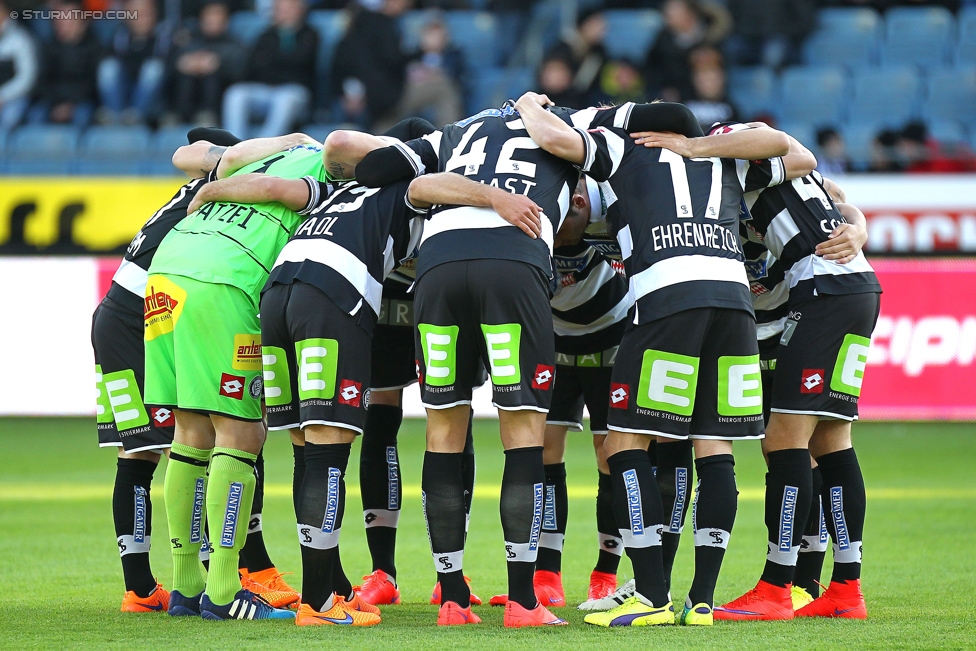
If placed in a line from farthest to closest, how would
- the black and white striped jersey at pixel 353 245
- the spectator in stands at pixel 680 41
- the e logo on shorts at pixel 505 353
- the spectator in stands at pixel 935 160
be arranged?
1. the spectator in stands at pixel 680 41
2. the spectator in stands at pixel 935 160
3. the black and white striped jersey at pixel 353 245
4. the e logo on shorts at pixel 505 353

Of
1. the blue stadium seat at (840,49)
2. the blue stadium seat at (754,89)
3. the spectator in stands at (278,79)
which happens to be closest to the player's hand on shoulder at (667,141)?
the spectator in stands at (278,79)

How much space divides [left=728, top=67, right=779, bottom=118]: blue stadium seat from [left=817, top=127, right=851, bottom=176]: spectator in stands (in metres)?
1.61

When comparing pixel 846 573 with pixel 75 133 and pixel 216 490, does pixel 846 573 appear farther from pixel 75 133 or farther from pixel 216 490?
pixel 75 133

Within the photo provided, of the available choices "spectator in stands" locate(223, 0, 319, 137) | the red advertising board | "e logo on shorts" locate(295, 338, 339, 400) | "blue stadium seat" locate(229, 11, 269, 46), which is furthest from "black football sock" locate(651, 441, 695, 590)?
"blue stadium seat" locate(229, 11, 269, 46)

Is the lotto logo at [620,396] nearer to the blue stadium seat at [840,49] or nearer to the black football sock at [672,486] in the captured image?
the black football sock at [672,486]

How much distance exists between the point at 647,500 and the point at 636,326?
0.70 metres

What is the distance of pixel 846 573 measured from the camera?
531 cm

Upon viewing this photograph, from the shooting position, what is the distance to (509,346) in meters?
4.82

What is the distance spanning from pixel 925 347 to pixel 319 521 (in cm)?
896

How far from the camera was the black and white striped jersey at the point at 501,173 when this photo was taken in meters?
4.91

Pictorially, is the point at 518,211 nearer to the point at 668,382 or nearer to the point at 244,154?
the point at 668,382

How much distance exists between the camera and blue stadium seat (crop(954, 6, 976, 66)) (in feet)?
49.7

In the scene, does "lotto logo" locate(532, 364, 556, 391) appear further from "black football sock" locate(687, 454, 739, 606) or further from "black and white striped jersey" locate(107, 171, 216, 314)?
"black and white striped jersey" locate(107, 171, 216, 314)

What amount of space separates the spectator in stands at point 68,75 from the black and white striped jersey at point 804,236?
40.0ft
